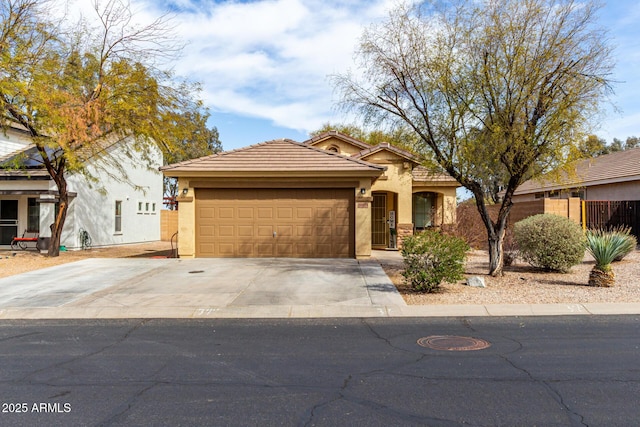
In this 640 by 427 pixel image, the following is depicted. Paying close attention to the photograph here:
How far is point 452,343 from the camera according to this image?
7035 mm

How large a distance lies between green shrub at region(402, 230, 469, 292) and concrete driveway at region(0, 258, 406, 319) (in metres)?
0.67

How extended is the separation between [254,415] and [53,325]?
5.66m

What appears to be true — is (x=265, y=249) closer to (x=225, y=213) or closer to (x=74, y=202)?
(x=225, y=213)

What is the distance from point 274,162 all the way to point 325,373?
1199 centimetres

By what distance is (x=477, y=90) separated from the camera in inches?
460

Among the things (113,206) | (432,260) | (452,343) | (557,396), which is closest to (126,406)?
(557,396)

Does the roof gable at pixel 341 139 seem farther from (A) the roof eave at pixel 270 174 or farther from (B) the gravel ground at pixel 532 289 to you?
(B) the gravel ground at pixel 532 289

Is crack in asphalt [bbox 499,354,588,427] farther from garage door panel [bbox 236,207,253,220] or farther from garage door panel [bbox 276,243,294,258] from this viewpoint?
garage door panel [bbox 236,207,253,220]

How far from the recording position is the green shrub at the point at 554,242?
1288 cm

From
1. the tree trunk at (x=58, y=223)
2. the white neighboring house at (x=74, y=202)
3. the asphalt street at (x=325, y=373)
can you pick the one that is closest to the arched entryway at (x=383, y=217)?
the white neighboring house at (x=74, y=202)

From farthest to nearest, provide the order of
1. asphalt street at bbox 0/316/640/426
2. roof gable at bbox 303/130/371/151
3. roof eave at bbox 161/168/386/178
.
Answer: roof gable at bbox 303/130/371/151, roof eave at bbox 161/168/386/178, asphalt street at bbox 0/316/640/426

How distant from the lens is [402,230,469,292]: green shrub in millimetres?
10586

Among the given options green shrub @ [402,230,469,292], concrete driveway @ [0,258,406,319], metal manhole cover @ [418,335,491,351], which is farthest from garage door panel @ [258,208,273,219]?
metal manhole cover @ [418,335,491,351]

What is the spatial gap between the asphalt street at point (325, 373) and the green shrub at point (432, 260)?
2.11m
